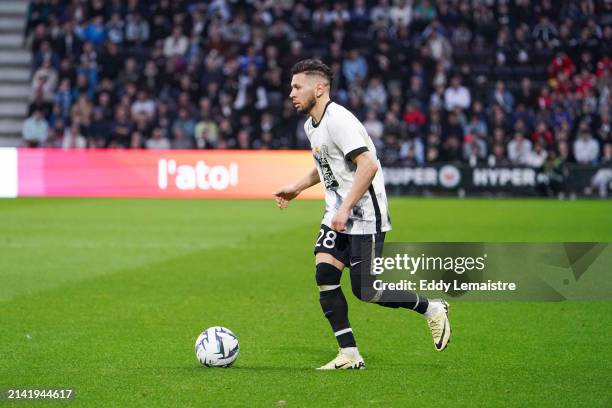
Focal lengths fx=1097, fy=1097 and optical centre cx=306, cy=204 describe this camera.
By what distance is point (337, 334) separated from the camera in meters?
7.36

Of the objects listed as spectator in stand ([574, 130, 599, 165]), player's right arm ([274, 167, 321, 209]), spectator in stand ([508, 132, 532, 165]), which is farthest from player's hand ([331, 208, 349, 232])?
spectator in stand ([574, 130, 599, 165])

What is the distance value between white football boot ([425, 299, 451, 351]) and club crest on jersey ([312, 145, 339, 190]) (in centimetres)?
104

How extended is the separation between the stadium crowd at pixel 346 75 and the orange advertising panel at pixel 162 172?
2.01 metres

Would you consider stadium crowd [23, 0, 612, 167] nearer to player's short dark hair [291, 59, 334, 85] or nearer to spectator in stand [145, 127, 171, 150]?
spectator in stand [145, 127, 171, 150]

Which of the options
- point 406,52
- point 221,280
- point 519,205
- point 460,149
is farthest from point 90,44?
point 221,280

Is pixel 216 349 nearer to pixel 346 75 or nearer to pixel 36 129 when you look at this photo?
pixel 346 75

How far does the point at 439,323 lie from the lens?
293 inches

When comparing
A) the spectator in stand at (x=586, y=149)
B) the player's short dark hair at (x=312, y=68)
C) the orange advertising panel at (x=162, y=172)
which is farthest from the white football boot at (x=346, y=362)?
the spectator in stand at (x=586, y=149)

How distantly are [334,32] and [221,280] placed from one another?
18774mm

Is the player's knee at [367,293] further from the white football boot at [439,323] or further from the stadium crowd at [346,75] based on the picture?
the stadium crowd at [346,75]

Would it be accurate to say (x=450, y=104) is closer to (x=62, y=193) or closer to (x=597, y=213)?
(x=597, y=213)

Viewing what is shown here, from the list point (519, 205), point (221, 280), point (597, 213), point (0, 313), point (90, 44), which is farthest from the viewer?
point (90, 44)

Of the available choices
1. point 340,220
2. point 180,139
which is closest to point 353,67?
point 180,139

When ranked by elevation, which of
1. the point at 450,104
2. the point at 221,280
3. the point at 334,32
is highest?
the point at 334,32
